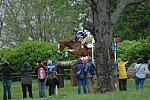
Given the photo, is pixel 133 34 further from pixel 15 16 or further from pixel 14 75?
pixel 14 75

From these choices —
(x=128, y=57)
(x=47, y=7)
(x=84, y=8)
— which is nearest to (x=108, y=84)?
(x=128, y=57)

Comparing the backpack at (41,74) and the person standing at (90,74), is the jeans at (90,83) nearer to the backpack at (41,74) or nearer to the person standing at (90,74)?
the person standing at (90,74)

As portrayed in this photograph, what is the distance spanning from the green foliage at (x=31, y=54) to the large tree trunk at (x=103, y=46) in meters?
19.6

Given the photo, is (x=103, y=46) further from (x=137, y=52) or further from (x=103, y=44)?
(x=137, y=52)

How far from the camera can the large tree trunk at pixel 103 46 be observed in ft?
68.5

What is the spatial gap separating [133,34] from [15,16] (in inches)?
642

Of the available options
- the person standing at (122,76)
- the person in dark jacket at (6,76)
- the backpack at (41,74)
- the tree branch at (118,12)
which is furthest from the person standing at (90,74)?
the person in dark jacket at (6,76)

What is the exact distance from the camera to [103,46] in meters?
21.0

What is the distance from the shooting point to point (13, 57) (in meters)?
41.0

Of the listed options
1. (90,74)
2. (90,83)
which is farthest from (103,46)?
(90,83)

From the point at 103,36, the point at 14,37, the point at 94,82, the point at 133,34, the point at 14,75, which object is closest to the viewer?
the point at 103,36

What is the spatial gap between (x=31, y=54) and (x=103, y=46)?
20.5m

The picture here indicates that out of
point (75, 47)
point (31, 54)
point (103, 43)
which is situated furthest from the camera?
point (31, 54)

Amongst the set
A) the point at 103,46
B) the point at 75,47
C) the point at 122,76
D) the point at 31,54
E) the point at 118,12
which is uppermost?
the point at 118,12
